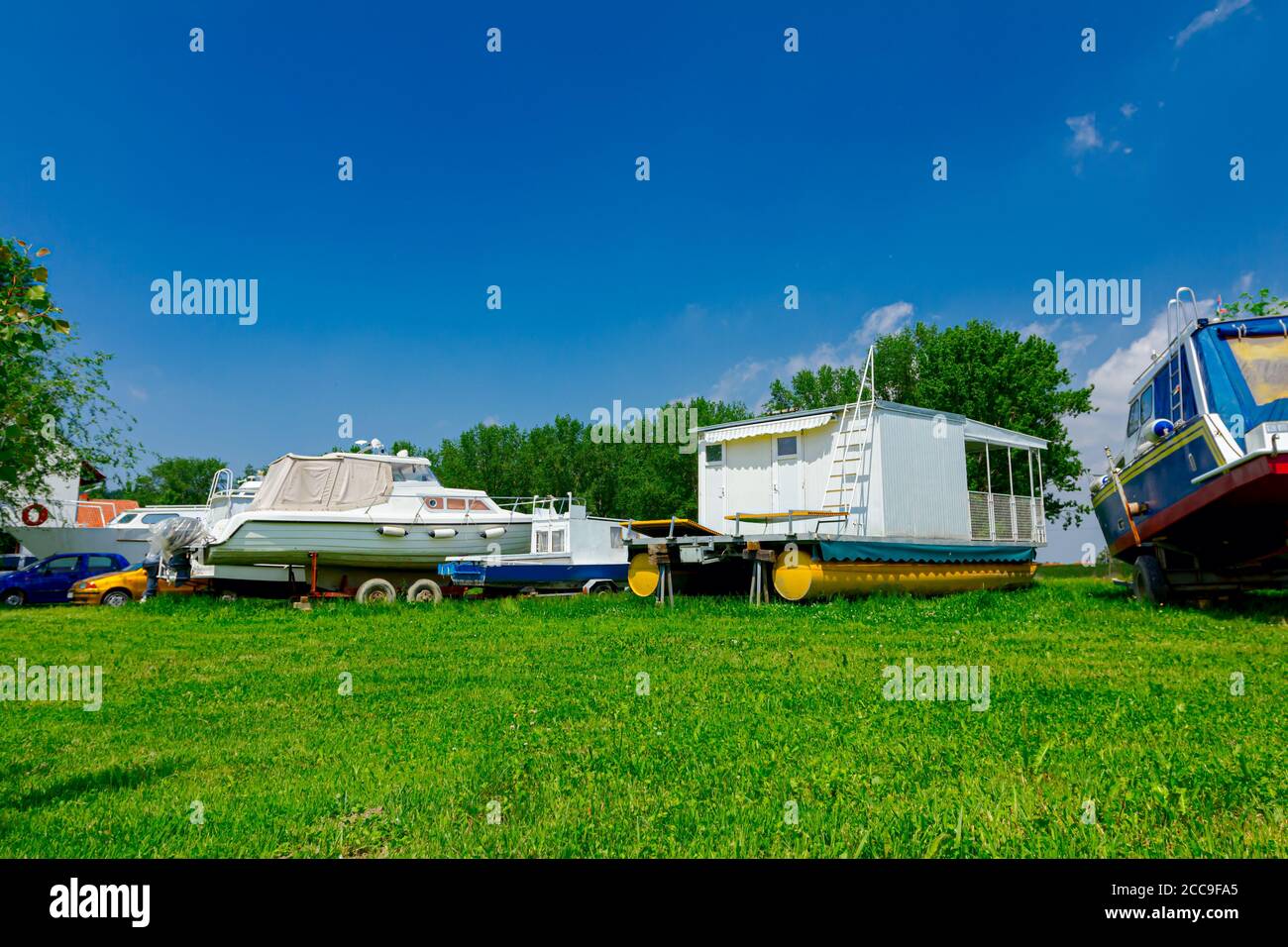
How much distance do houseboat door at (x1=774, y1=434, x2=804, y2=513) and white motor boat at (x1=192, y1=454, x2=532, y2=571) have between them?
7462 millimetres

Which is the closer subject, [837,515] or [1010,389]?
[837,515]

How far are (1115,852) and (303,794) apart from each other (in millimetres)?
3583

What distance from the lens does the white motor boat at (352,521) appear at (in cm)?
1705

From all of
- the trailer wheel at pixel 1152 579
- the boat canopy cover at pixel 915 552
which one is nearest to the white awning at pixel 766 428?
the boat canopy cover at pixel 915 552

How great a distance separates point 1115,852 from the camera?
9.50ft

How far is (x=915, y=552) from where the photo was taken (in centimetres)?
1647

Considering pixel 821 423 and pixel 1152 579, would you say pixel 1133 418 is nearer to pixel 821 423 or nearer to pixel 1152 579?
pixel 1152 579

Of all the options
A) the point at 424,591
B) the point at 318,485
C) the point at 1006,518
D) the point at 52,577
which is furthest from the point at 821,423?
the point at 52,577

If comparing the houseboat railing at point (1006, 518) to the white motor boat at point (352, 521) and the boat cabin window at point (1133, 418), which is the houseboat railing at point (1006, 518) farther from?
the white motor boat at point (352, 521)

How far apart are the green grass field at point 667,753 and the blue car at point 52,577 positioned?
14325mm

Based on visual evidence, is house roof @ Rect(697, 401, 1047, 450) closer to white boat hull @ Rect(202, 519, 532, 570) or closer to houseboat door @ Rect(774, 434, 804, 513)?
houseboat door @ Rect(774, 434, 804, 513)

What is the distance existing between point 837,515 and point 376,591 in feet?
35.7

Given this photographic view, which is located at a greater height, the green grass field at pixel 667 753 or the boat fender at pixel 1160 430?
the boat fender at pixel 1160 430
